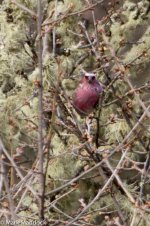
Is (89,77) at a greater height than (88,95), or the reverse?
(89,77)

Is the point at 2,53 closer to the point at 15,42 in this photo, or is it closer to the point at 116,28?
the point at 15,42

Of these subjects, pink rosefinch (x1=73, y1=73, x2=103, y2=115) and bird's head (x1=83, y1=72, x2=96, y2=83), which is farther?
bird's head (x1=83, y1=72, x2=96, y2=83)

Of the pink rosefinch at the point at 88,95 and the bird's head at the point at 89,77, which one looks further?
the bird's head at the point at 89,77

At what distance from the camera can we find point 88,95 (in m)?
4.93

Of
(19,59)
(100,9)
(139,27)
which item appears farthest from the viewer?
(100,9)

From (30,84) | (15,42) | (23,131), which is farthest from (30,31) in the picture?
(23,131)

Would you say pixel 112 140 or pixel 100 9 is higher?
pixel 100 9

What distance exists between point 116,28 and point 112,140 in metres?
1.11

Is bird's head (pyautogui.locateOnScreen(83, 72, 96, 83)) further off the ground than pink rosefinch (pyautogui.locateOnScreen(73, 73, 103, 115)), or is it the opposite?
bird's head (pyautogui.locateOnScreen(83, 72, 96, 83))

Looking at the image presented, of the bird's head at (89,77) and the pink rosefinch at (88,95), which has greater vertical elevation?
the bird's head at (89,77)

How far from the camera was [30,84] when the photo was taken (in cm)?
542

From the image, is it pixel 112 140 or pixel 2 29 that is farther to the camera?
pixel 2 29

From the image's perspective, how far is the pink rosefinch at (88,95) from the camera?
15.8 feet

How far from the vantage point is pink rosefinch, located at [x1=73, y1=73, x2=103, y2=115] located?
482cm
